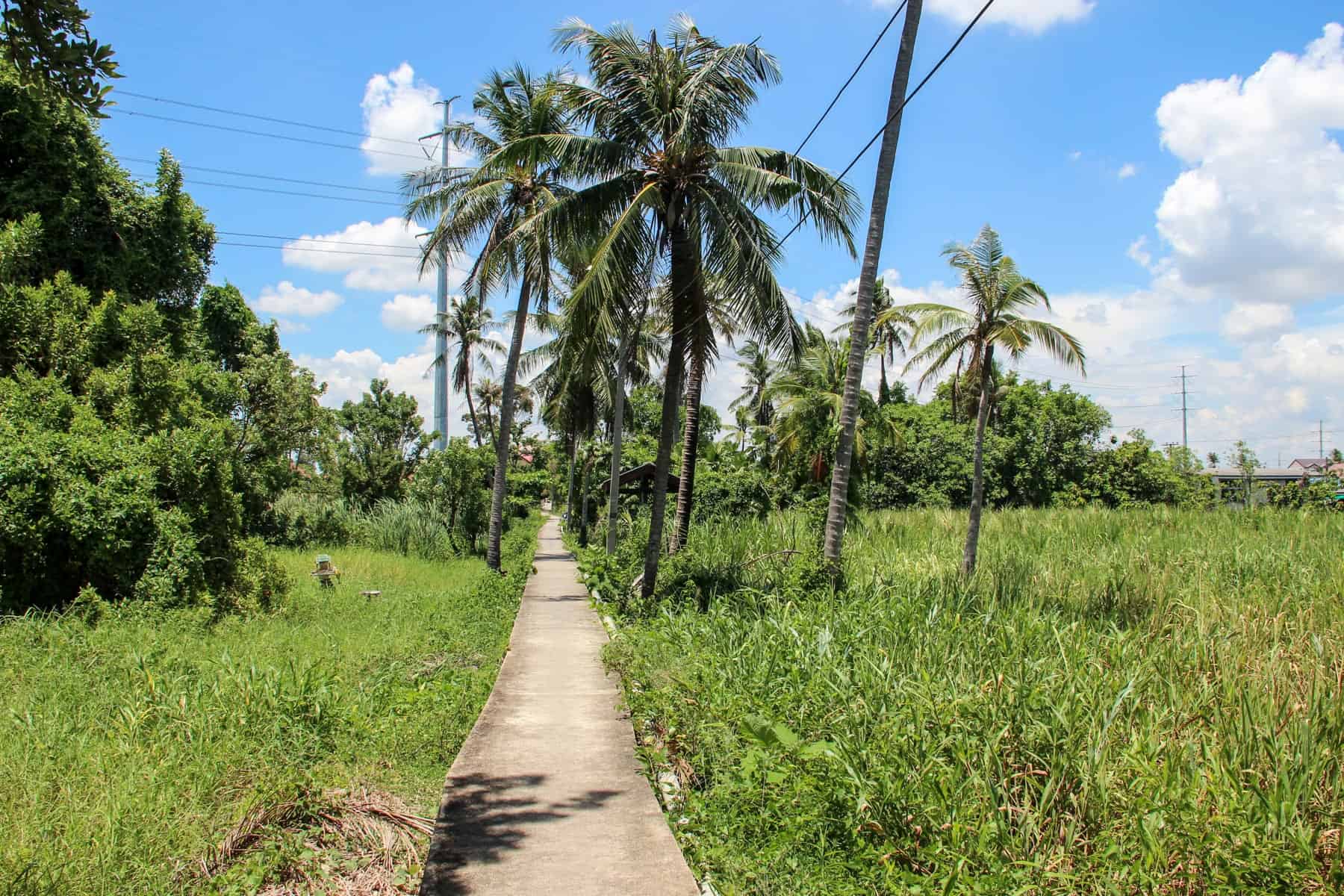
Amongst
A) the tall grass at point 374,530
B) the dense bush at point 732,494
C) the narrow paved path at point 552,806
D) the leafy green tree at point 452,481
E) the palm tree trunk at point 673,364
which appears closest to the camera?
the narrow paved path at point 552,806

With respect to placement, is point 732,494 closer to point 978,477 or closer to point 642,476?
point 642,476

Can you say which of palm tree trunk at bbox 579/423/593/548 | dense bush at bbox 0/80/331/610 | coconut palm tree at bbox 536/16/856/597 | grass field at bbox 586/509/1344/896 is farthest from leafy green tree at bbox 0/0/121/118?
palm tree trunk at bbox 579/423/593/548

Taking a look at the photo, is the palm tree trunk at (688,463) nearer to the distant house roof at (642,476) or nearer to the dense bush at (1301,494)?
the distant house roof at (642,476)

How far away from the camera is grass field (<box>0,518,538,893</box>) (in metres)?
4.11

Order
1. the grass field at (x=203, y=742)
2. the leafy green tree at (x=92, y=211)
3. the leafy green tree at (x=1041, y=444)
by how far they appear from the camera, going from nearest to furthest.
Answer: the grass field at (x=203, y=742), the leafy green tree at (x=92, y=211), the leafy green tree at (x=1041, y=444)

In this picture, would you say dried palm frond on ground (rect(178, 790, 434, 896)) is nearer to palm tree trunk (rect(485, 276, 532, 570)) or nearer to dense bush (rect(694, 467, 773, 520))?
palm tree trunk (rect(485, 276, 532, 570))

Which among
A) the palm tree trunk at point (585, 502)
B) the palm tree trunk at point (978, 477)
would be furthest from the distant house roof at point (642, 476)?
the palm tree trunk at point (978, 477)

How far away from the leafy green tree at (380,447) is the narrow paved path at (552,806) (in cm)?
2389

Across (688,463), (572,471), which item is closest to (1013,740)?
(688,463)

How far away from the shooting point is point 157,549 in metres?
10.9

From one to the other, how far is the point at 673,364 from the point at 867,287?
3916 millimetres

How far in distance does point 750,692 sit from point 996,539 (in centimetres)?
1315

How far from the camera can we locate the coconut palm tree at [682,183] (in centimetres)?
1217

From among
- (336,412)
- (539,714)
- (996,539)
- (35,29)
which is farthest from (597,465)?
(35,29)
